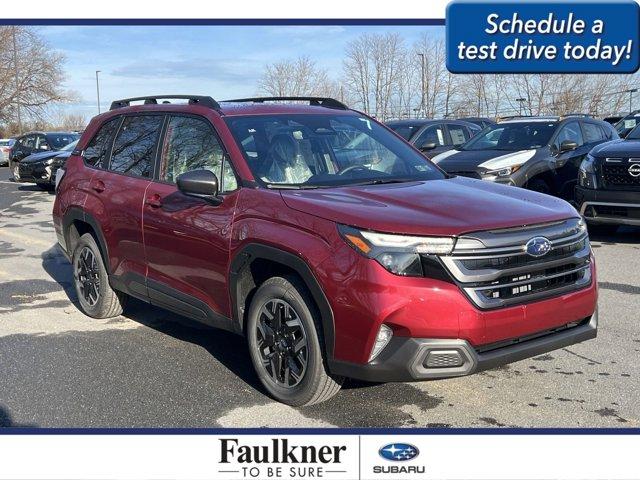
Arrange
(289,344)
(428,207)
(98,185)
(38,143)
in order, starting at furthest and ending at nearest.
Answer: (38,143) < (98,185) < (289,344) < (428,207)

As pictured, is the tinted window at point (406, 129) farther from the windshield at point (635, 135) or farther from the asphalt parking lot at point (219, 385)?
the asphalt parking lot at point (219, 385)

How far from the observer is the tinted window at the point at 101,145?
19.3 ft

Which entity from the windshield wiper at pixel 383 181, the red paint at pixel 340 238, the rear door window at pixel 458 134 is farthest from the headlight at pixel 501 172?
the windshield wiper at pixel 383 181

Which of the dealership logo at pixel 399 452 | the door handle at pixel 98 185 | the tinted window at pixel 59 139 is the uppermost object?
the tinted window at pixel 59 139

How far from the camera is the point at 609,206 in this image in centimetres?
858

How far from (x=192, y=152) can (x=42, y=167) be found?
515 inches

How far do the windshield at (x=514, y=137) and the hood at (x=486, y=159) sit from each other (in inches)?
8.6

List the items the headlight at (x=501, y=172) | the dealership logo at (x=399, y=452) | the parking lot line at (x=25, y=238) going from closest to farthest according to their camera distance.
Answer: the dealership logo at (x=399, y=452)
the parking lot line at (x=25, y=238)
the headlight at (x=501, y=172)

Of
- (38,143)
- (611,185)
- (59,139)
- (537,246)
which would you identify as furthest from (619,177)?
(38,143)

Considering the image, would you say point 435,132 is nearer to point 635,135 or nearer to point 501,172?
point 501,172

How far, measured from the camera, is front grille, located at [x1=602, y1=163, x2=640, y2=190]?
330 inches

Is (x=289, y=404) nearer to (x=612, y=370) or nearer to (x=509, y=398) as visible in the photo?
(x=509, y=398)

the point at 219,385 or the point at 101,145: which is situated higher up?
the point at 101,145

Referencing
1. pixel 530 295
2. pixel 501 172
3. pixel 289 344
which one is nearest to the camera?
pixel 530 295
